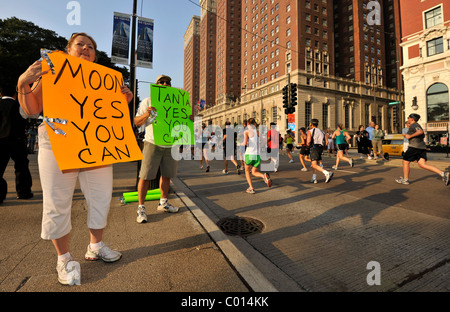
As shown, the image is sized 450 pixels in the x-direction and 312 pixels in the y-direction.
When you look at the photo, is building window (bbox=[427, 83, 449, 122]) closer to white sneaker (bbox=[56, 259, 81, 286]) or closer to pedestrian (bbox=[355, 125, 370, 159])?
pedestrian (bbox=[355, 125, 370, 159])

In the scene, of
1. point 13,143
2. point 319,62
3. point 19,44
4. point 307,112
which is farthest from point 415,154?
point 319,62

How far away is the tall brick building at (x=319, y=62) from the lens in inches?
1745

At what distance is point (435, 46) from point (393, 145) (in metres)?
17.9

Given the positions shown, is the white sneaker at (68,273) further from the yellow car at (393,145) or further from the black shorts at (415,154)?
the yellow car at (393,145)

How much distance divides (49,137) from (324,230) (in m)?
3.42

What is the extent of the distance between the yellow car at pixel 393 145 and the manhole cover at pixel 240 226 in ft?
57.1

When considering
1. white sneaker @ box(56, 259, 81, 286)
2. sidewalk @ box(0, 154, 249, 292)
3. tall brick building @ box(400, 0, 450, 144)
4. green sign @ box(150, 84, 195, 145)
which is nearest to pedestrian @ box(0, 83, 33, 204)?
sidewalk @ box(0, 154, 249, 292)

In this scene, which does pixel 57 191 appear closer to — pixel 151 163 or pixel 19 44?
pixel 151 163

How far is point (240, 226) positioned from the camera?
→ 10.9 ft

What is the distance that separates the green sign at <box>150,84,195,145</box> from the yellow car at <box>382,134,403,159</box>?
17.8 meters

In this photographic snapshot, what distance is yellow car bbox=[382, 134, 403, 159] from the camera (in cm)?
1614

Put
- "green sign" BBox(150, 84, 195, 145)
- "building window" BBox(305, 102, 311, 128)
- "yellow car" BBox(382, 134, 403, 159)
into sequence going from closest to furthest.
Answer: "green sign" BBox(150, 84, 195, 145)
"yellow car" BBox(382, 134, 403, 159)
"building window" BBox(305, 102, 311, 128)
